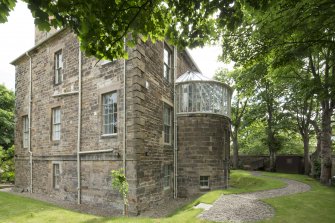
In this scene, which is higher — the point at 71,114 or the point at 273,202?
the point at 71,114

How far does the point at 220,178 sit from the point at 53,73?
11087 millimetres

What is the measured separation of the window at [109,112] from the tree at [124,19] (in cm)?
594

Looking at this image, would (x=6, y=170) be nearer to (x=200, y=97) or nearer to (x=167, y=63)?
(x=167, y=63)

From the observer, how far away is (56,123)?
13719 millimetres

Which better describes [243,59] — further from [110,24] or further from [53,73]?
[53,73]

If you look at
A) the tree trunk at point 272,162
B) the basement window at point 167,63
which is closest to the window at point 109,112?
the basement window at point 167,63

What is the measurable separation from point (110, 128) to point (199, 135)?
5.11 m

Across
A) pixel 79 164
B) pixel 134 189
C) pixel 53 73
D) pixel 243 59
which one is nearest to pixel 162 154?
pixel 134 189

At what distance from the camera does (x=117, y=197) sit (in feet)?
33.6

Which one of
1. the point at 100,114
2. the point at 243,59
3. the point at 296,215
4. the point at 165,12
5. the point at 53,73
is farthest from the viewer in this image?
the point at 53,73

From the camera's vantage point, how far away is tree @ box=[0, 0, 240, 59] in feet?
12.6

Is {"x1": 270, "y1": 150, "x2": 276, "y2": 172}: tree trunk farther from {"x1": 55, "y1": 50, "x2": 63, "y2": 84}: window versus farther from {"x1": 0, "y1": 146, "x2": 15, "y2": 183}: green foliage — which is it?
{"x1": 0, "y1": 146, "x2": 15, "y2": 183}: green foliage

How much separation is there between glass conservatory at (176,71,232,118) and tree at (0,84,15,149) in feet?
61.2

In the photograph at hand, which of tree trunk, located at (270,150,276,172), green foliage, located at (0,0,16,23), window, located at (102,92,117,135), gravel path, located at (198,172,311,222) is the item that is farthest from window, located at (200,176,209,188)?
tree trunk, located at (270,150,276,172)
